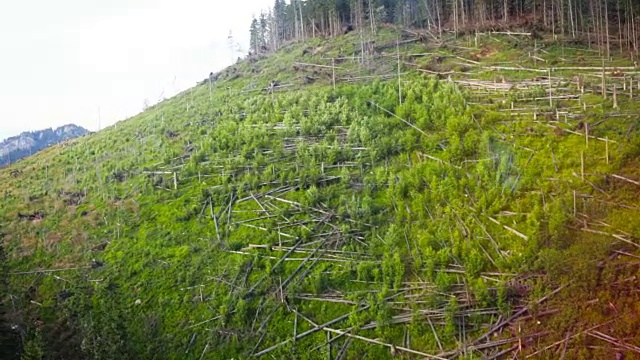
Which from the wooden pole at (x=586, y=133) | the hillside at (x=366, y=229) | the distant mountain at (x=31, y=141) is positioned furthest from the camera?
the distant mountain at (x=31, y=141)

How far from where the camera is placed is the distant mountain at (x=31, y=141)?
4213 inches

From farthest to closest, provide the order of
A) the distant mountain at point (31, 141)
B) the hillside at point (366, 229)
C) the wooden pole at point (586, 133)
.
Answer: the distant mountain at point (31, 141) < the wooden pole at point (586, 133) < the hillside at point (366, 229)

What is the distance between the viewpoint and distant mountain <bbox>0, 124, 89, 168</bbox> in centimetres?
10700

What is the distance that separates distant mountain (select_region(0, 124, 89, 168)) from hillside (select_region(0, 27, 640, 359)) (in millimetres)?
87418

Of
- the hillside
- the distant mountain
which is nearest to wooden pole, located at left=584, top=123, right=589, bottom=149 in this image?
the hillside

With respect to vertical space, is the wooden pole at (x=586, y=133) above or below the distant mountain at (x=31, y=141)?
below

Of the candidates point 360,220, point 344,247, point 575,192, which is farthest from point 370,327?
point 575,192

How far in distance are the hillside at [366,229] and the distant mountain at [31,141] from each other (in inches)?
3442

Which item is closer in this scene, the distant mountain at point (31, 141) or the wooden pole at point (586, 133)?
the wooden pole at point (586, 133)

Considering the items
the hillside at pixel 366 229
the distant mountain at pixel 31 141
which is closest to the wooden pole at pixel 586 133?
the hillside at pixel 366 229

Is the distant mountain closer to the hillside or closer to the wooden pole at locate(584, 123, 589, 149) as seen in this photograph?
the hillside

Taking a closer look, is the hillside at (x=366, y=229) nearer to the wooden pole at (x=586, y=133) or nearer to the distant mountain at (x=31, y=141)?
the wooden pole at (x=586, y=133)

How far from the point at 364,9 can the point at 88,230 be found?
3783cm

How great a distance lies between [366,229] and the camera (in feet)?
67.8
